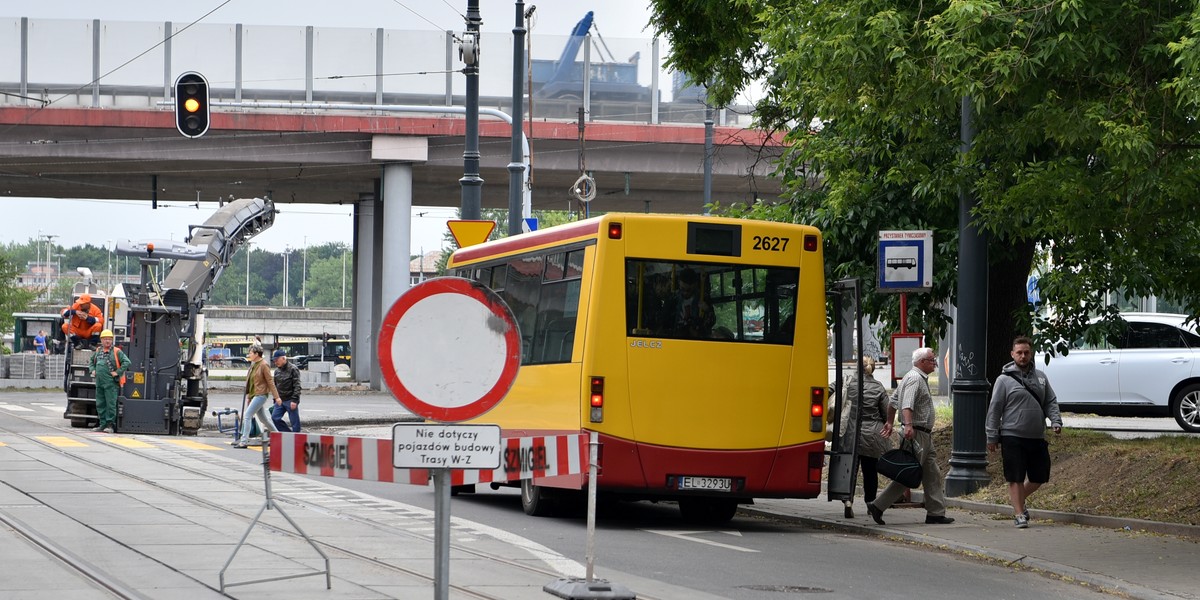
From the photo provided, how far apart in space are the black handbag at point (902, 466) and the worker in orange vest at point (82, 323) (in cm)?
2925

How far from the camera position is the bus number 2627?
14.2 m

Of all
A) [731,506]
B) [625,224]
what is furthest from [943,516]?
[625,224]

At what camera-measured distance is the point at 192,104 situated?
75.2ft

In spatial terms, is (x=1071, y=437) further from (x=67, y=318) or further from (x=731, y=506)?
(x=67, y=318)

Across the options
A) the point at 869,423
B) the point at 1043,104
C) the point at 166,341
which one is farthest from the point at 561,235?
the point at 166,341

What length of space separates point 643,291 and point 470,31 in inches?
383

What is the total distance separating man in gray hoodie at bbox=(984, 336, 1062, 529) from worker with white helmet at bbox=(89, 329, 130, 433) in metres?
18.7

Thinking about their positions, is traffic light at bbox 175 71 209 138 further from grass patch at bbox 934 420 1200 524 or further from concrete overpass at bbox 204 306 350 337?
concrete overpass at bbox 204 306 350 337

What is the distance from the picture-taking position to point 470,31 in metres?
22.4

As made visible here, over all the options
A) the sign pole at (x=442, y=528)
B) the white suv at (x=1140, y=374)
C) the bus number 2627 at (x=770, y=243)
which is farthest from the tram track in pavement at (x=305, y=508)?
the white suv at (x=1140, y=374)

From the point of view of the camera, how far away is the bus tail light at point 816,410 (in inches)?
556

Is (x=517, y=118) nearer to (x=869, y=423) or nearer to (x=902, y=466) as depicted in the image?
(x=869, y=423)

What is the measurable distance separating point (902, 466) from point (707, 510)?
234 centimetres

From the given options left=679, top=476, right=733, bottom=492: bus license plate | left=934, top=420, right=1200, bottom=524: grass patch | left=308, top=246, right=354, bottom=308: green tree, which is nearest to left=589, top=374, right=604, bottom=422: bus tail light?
left=679, top=476, right=733, bottom=492: bus license plate
